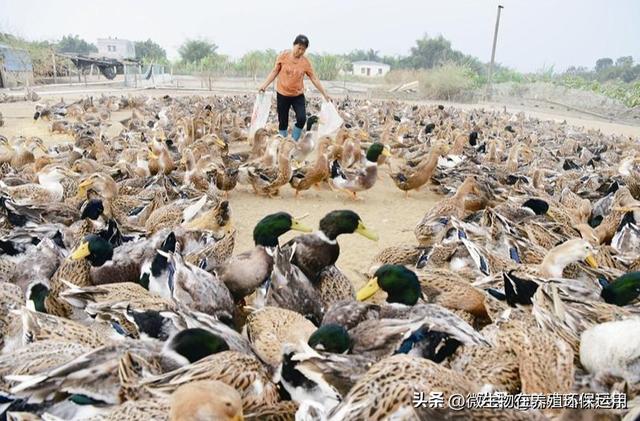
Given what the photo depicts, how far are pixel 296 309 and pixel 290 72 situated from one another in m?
7.10

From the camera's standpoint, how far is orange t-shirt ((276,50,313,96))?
9.82 m

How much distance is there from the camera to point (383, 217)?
25.0ft

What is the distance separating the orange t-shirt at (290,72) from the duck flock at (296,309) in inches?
129

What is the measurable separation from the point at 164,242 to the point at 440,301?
7.85ft

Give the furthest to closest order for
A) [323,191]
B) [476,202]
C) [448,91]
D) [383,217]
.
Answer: [448,91]
[323,191]
[383,217]
[476,202]

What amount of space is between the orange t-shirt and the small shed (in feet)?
103

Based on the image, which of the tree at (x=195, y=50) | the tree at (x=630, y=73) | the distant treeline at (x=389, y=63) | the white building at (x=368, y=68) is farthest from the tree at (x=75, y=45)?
the tree at (x=630, y=73)

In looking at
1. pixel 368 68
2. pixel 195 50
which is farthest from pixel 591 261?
pixel 368 68

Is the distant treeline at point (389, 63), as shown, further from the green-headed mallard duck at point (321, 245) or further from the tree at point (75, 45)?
the green-headed mallard duck at point (321, 245)

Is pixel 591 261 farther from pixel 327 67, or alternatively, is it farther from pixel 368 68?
pixel 368 68

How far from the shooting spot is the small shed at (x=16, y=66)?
33.4 m

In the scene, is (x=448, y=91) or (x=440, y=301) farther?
(x=448, y=91)

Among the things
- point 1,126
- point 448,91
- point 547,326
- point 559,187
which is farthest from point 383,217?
point 448,91

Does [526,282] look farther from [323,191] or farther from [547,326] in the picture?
[323,191]
